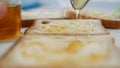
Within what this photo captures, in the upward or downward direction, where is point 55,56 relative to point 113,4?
upward

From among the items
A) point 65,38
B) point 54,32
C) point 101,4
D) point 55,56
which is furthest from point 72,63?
point 101,4

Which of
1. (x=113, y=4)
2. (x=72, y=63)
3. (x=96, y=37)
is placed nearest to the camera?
(x=72, y=63)

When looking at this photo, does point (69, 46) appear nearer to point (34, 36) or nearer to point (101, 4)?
point (34, 36)

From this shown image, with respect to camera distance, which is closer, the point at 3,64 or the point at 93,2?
the point at 3,64

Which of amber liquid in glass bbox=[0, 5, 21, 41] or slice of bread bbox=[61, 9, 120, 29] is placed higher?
amber liquid in glass bbox=[0, 5, 21, 41]

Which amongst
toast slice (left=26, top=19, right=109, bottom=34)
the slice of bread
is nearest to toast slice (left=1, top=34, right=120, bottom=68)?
toast slice (left=26, top=19, right=109, bottom=34)

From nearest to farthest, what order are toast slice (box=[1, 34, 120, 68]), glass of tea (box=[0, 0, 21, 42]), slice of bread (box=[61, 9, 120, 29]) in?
toast slice (box=[1, 34, 120, 68]), glass of tea (box=[0, 0, 21, 42]), slice of bread (box=[61, 9, 120, 29])

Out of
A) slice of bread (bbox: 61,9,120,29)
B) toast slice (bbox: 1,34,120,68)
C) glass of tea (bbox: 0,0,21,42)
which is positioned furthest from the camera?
slice of bread (bbox: 61,9,120,29)

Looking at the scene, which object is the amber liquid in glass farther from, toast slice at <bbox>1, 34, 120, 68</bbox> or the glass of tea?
toast slice at <bbox>1, 34, 120, 68</bbox>
